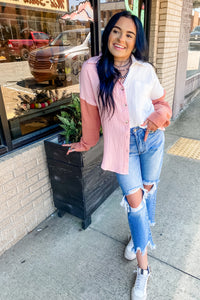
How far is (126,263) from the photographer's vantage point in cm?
193

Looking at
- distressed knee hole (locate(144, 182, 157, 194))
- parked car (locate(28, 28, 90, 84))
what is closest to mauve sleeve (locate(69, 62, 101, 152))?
distressed knee hole (locate(144, 182, 157, 194))

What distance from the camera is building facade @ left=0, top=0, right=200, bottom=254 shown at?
209cm

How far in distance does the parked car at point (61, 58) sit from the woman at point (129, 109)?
6.86 feet

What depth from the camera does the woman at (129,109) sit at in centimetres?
138

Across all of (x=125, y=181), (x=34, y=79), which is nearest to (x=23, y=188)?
(x=125, y=181)

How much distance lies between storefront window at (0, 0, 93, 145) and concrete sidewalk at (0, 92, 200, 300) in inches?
42.3

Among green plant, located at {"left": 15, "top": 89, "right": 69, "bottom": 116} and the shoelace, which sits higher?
green plant, located at {"left": 15, "top": 89, "right": 69, "bottom": 116}

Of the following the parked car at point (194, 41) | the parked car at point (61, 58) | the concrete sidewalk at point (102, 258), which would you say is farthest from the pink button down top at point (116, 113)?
the parked car at point (194, 41)

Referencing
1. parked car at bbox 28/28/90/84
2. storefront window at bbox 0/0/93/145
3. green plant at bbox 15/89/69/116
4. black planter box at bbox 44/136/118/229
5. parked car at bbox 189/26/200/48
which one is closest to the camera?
black planter box at bbox 44/136/118/229

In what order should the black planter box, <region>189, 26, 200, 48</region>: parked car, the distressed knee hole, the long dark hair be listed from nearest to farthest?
1. the long dark hair
2. the distressed knee hole
3. the black planter box
4. <region>189, 26, 200, 48</region>: parked car

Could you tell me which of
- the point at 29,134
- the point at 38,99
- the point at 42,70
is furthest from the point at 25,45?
the point at 29,134

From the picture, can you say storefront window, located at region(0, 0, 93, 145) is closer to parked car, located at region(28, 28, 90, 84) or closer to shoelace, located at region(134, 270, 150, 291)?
parked car, located at region(28, 28, 90, 84)

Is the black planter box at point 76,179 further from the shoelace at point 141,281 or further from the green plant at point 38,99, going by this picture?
the green plant at point 38,99

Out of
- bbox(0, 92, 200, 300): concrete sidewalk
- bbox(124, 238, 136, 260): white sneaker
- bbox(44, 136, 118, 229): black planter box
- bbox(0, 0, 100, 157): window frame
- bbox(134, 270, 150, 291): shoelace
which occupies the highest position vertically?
bbox(0, 0, 100, 157): window frame
